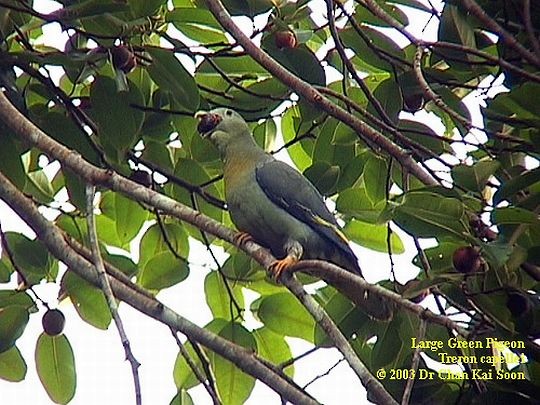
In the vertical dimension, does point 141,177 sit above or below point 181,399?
above

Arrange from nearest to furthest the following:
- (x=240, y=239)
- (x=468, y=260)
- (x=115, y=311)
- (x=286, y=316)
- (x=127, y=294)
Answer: (x=115, y=311) → (x=468, y=260) → (x=127, y=294) → (x=240, y=239) → (x=286, y=316)

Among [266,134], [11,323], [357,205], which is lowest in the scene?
[11,323]

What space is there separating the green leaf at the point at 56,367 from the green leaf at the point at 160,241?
41 cm

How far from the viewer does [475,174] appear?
9.12 ft

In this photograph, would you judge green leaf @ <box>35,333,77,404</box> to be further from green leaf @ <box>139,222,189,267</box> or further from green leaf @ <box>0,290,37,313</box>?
green leaf @ <box>139,222,189,267</box>

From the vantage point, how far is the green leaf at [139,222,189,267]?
147 inches

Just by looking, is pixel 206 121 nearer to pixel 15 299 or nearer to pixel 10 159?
pixel 10 159

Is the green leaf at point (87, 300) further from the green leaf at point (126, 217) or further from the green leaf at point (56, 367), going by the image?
the green leaf at point (126, 217)

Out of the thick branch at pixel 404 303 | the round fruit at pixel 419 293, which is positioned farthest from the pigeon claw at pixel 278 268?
the thick branch at pixel 404 303

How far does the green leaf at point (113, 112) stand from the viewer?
10.6ft

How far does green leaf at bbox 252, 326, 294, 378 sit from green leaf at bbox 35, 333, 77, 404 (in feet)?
2.07

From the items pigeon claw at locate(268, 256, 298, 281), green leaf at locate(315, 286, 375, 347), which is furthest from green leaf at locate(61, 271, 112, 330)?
green leaf at locate(315, 286, 375, 347)

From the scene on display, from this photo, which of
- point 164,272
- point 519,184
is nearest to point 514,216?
point 519,184

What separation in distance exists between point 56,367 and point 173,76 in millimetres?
1083
